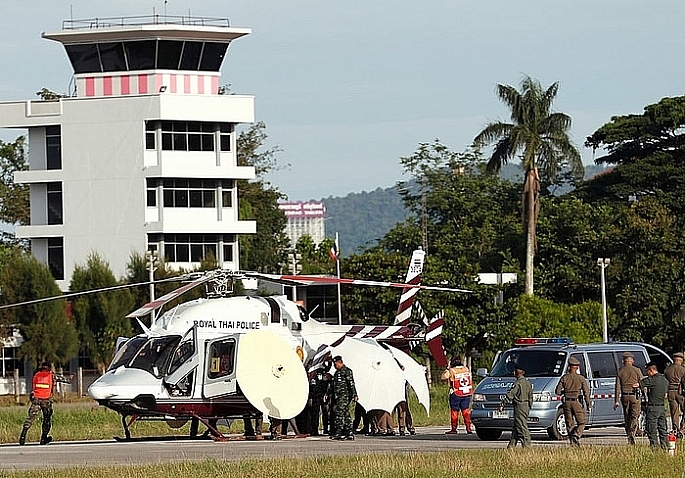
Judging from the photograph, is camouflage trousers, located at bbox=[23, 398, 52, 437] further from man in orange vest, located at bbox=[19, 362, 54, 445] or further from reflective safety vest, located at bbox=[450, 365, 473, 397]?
reflective safety vest, located at bbox=[450, 365, 473, 397]

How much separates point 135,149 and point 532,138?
2010 centimetres

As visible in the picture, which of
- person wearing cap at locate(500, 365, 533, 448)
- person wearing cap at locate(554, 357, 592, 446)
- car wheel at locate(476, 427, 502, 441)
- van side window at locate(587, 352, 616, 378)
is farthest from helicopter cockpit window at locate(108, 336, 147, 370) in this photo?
van side window at locate(587, 352, 616, 378)

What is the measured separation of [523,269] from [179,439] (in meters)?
50.4

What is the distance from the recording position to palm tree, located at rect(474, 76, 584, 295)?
239 feet

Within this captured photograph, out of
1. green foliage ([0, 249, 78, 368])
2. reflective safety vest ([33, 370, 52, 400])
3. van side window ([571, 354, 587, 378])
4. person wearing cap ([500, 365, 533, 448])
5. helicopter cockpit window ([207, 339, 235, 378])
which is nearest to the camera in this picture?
person wearing cap ([500, 365, 533, 448])

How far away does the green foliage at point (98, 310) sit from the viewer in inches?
2697

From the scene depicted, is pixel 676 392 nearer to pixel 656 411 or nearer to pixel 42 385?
pixel 656 411

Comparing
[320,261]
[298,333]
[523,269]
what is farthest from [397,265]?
[298,333]

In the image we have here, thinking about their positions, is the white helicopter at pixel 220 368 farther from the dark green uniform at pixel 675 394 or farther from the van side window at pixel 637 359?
the dark green uniform at pixel 675 394

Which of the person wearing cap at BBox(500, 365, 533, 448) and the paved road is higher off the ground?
the person wearing cap at BBox(500, 365, 533, 448)

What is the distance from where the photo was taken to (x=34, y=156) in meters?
75.1

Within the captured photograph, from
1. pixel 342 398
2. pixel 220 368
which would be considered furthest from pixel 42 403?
pixel 342 398

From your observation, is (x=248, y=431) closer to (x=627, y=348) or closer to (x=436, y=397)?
(x=627, y=348)

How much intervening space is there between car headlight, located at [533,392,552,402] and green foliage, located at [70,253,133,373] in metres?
42.0
